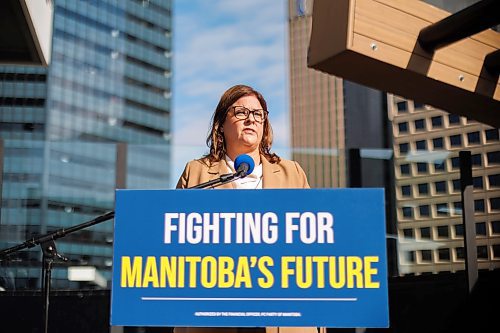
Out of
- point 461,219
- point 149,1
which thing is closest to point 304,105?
point 461,219

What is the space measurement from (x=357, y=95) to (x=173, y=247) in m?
6.23

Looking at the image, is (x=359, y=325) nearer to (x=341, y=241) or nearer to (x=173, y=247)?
(x=341, y=241)

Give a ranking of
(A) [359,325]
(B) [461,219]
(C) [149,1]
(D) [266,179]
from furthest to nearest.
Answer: (C) [149,1] → (B) [461,219] → (D) [266,179] → (A) [359,325]

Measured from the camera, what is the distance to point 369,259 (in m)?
1.51

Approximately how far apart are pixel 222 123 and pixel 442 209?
3.48 m

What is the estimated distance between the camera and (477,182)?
515cm

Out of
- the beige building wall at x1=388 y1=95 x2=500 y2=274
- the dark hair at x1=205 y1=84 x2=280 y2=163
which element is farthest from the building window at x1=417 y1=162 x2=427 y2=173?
the dark hair at x1=205 y1=84 x2=280 y2=163

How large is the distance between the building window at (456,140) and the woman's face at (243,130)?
10.9 ft

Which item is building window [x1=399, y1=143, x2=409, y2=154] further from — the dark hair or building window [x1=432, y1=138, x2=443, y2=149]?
the dark hair

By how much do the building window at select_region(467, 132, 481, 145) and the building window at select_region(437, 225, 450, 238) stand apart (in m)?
0.74

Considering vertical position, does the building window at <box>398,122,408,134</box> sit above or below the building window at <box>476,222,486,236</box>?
above

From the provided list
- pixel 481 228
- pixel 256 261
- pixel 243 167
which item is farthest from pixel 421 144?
pixel 256 261

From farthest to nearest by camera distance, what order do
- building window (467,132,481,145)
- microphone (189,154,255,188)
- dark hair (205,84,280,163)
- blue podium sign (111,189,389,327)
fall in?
building window (467,132,481,145)
dark hair (205,84,280,163)
microphone (189,154,255,188)
blue podium sign (111,189,389,327)

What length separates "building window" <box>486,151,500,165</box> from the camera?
4914 mm
